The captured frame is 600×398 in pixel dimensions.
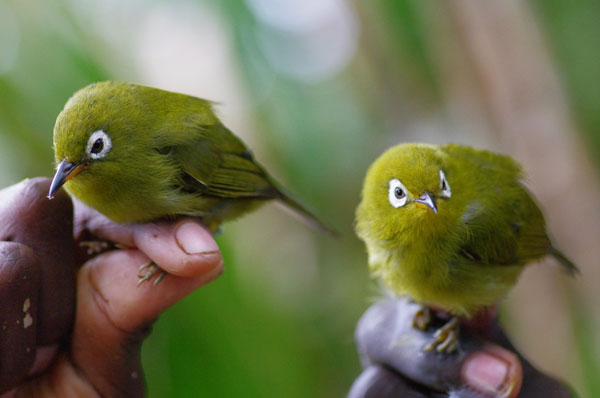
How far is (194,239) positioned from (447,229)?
111 centimetres

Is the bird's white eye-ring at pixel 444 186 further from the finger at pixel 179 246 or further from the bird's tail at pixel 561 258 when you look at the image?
the finger at pixel 179 246

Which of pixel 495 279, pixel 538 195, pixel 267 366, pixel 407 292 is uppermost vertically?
pixel 407 292

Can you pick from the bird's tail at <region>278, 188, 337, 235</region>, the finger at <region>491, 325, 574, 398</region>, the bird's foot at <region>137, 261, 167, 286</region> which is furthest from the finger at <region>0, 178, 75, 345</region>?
the finger at <region>491, 325, 574, 398</region>

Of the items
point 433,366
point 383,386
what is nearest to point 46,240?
point 383,386

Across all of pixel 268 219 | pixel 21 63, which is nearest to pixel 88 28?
pixel 21 63

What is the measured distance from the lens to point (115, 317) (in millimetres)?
2240

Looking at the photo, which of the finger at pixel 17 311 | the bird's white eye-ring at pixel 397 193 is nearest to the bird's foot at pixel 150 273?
the finger at pixel 17 311

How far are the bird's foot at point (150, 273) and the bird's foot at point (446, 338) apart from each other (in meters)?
1.22

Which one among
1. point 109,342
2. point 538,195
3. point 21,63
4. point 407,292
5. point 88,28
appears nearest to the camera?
point 109,342

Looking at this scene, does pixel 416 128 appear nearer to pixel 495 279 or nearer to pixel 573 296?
pixel 573 296

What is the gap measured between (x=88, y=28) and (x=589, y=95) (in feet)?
14.7

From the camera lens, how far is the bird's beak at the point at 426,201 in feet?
7.43

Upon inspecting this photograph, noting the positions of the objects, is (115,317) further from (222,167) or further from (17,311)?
(222,167)

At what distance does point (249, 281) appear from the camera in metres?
3.60
